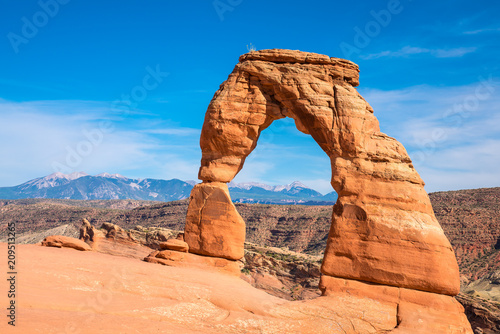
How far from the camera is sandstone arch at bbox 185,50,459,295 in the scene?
610 inches

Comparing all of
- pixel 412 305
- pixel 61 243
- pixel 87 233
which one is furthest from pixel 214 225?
pixel 87 233

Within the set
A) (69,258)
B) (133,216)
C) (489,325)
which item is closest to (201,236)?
(69,258)

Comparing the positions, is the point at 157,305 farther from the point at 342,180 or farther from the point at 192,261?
the point at 342,180

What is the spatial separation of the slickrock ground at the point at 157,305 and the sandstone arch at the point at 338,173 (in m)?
1.37

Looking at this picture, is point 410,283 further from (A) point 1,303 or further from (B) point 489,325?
(B) point 489,325

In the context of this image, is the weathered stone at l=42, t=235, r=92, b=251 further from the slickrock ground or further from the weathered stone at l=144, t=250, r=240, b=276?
the weathered stone at l=144, t=250, r=240, b=276

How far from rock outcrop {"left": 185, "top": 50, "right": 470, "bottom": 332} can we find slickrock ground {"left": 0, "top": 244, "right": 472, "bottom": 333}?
992mm

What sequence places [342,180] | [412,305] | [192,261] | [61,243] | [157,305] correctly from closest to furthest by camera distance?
[157,305], [412,305], [342,180], [61,243], [192,261]

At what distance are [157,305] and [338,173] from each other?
8.55m

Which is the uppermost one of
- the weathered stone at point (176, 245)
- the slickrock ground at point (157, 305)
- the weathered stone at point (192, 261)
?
the weathered stone at point (176, 245)

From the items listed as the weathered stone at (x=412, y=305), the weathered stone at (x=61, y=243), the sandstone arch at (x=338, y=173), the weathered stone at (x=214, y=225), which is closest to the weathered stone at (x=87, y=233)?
the weathered stone at (x=61, y=243)

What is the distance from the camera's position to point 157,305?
1164 centimetres

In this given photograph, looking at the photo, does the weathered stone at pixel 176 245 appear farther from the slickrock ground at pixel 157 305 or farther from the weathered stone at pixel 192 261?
the slickrock ground at pixel 157 305

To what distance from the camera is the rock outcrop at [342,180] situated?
15.4 metres
